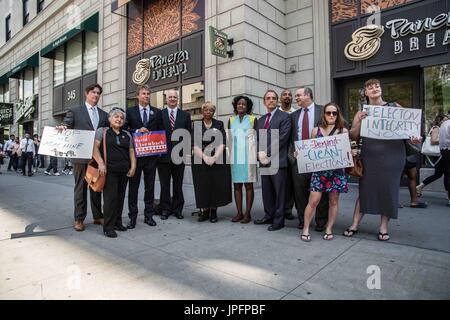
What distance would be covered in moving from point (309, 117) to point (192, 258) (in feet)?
8.10

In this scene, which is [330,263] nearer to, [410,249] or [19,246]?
[410,249]

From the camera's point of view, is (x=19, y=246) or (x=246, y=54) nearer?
(x=19, y=246)

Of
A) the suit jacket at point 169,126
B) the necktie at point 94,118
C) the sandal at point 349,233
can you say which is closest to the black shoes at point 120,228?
the suit jacket at point 169,126

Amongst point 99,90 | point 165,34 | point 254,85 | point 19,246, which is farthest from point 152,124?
point 165,34

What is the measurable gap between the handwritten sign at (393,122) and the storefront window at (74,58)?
1505 cm

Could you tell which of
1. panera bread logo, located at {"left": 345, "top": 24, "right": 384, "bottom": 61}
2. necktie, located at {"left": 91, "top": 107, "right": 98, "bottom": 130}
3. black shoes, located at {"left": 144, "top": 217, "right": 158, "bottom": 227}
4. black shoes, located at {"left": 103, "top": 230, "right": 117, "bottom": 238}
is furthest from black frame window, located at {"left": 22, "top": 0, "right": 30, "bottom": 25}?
black shoes, located at {"left": 103, "top": 230, "right": 117, "bottom": 238}

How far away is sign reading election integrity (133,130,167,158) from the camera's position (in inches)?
179

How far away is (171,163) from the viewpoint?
508cm

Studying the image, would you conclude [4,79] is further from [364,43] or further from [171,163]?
[364,43]

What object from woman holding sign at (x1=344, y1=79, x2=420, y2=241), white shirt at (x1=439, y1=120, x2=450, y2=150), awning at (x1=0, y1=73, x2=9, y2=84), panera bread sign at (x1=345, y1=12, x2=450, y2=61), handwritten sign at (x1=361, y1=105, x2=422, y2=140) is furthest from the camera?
awning at (x1=0, y1=73, x2=9, y2=84)

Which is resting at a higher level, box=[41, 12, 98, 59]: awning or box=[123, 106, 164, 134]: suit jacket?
box=[41, 12, 98, 59]: awning

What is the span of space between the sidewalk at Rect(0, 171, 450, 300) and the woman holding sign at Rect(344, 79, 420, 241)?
40 centimetres

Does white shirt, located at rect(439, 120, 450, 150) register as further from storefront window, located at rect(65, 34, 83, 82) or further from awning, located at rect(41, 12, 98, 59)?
storefront window, located at rect(65, 34, 83, 82)

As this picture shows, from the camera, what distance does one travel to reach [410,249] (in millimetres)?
3457
